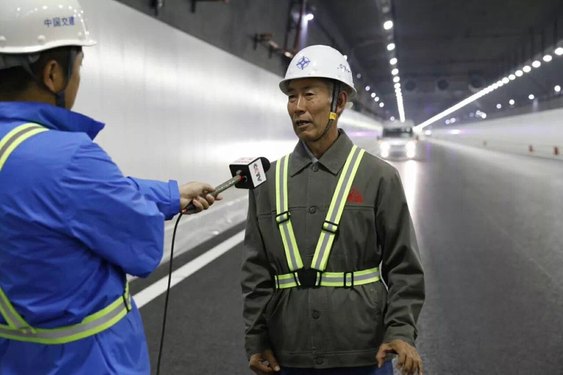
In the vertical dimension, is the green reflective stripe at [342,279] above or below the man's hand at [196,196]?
below

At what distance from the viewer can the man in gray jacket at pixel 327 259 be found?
233cm

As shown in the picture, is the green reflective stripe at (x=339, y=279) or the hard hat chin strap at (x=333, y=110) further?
the hard hat chin strap at (x=333, y=110)

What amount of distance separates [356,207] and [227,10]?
425 inches

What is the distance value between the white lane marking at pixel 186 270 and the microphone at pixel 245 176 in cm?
381

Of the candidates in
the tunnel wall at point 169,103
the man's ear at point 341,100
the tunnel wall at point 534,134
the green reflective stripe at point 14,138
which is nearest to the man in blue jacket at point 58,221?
the green reflective stripe at point 14,138

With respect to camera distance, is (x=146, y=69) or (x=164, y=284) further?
(x=146, y=69)

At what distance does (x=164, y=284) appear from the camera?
678cm

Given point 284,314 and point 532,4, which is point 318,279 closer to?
point 284,314

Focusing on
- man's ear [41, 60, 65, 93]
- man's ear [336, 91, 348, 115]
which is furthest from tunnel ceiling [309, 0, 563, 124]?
man's ear [41, 60, 65, 93]

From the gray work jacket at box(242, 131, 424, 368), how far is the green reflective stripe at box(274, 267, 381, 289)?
0.02m

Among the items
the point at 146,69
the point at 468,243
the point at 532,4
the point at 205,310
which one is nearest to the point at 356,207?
the point at 205,310

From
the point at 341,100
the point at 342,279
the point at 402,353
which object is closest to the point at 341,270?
the point at 342,279

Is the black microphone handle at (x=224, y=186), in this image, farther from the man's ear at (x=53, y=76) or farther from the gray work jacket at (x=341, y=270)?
the man's ear at (x=53, y=76)

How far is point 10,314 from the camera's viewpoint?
6.09 feet
